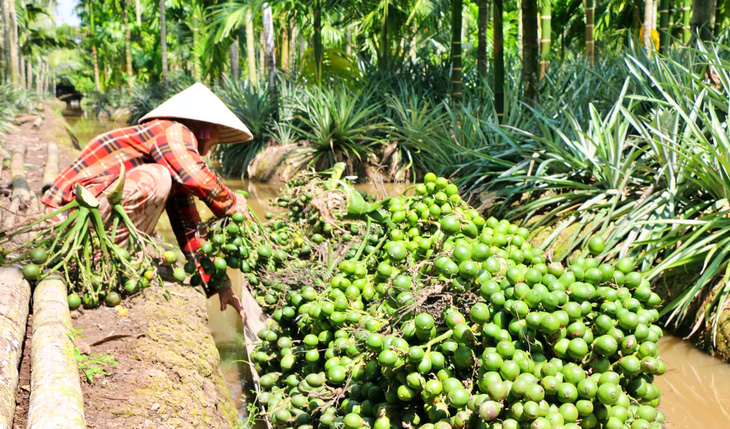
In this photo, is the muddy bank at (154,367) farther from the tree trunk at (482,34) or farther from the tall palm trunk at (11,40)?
the tall palm trunk at (11,40)

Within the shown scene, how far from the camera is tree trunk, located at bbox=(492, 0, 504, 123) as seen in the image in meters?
5.62

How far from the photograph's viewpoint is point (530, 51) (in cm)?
515

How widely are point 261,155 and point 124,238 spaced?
690cm

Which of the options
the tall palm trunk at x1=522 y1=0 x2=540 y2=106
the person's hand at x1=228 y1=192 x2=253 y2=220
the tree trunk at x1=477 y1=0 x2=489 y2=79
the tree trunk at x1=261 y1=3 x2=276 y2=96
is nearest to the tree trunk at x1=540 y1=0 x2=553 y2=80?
the tree trunk at x1=477 y1=0 x2=489 y2=79

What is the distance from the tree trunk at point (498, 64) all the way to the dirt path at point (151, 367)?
3582 millimetres

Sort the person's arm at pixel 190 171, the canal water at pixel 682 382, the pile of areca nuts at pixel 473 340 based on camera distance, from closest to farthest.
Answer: the pile of areca nuts at pixel 473 340 → the canal water at pixel 682 382 → the person's arm at pixel 190 171

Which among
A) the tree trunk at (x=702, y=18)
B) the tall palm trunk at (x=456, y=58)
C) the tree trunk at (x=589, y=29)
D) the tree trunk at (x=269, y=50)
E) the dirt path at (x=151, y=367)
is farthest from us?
the tree trunk at (x=269, y=50)

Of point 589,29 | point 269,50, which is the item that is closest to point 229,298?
point 589,29

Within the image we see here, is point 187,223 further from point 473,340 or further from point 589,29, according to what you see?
point 589,29

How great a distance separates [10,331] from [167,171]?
1.12m

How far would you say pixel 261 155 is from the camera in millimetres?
10078

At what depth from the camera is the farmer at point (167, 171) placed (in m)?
3.02

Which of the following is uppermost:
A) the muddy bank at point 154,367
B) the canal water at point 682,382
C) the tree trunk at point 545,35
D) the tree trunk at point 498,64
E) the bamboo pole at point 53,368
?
the tree trunk at point 545,35

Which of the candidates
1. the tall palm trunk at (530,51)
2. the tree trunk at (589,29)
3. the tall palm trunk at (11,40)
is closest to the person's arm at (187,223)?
the tall palm trunk at (530,51)
